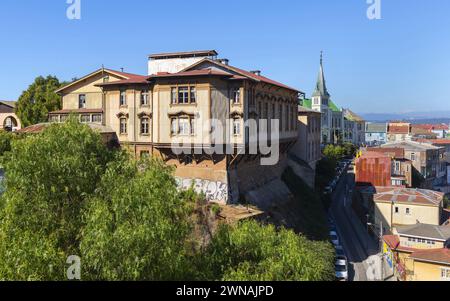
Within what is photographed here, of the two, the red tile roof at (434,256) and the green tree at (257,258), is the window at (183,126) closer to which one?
the green tree at (257,258)

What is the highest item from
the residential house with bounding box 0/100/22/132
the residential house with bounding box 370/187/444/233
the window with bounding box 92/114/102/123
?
the residential house with bounding box 0/100/22/132

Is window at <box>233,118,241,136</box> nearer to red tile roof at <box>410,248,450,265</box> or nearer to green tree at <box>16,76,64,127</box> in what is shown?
red tile roof at <box>410,248,450,265</box>

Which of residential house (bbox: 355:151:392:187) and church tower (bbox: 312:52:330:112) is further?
church tower (bbox: 312:52:330:112)

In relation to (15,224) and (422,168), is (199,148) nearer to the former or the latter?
(15,224)

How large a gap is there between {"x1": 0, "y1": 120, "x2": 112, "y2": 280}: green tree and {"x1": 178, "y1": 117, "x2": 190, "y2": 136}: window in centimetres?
1476

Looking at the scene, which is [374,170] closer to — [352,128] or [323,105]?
[323,105]

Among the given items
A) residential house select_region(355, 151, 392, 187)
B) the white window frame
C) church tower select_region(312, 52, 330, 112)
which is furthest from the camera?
church tower select_region(312, 52, 330, 112)

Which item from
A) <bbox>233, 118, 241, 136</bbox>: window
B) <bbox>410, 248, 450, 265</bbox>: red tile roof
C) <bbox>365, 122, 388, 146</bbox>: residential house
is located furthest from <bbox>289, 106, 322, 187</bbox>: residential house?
<bbox>365, 122, 388, 146</bbox>: residential house

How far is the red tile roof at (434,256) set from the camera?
35188 millimetres

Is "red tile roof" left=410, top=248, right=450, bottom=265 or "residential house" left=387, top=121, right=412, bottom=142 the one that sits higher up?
"residential house" left=387, top=121, right=412, bottom=142

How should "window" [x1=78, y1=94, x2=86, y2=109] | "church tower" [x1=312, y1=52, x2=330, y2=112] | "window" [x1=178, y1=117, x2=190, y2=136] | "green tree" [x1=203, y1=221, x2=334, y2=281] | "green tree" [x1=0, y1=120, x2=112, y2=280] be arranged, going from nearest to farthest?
"green tree" [x1=0, y1=120, x2=112, y2=280], "green tree" [x1=203, y1=221, x2=334, y2=281], "window" [x1=178, y1=117, x2=190, y2=136], "window" [x1=78, y1=94, x2=86, y2=109], "church tower" [x1=312, y1=52, x2=330, y2=112]

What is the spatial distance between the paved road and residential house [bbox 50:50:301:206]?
36.8 feet

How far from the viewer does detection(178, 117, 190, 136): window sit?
34.1m

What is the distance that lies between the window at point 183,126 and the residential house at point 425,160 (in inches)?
2317
